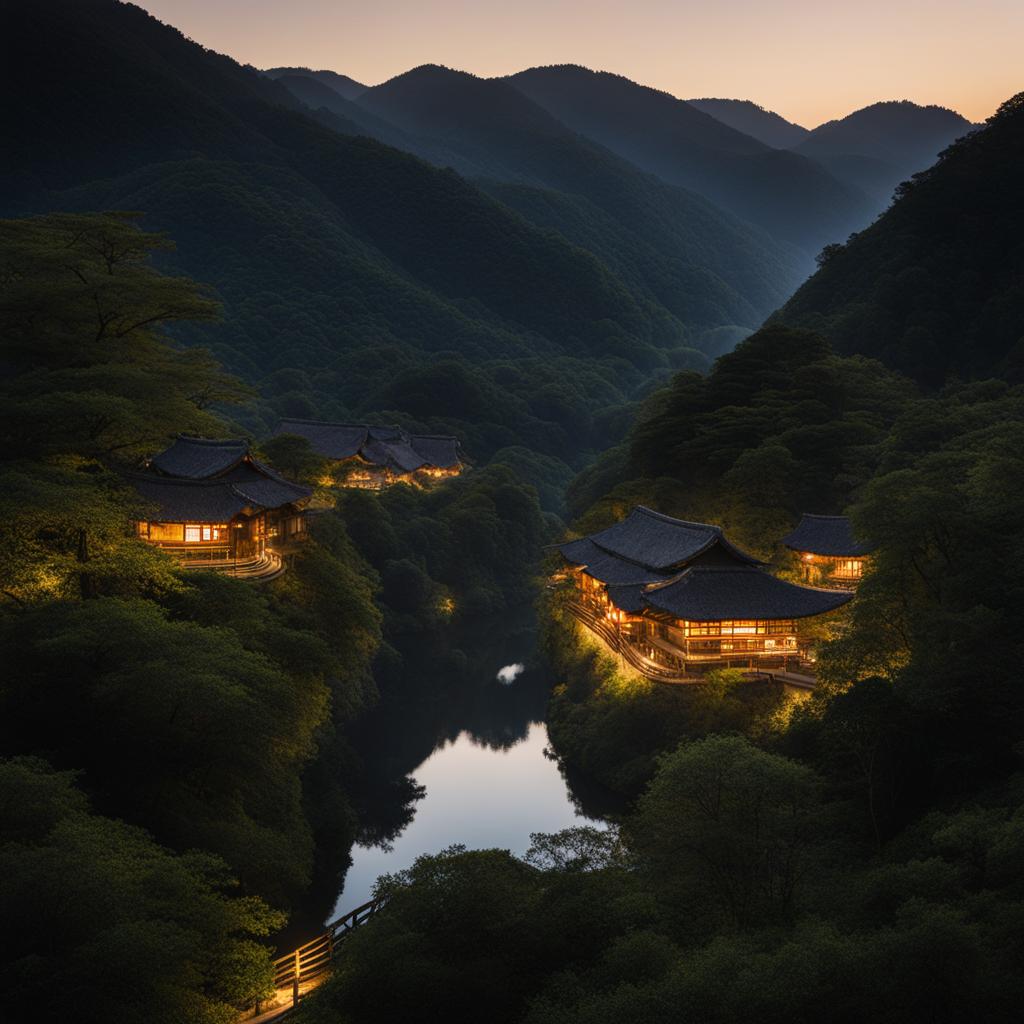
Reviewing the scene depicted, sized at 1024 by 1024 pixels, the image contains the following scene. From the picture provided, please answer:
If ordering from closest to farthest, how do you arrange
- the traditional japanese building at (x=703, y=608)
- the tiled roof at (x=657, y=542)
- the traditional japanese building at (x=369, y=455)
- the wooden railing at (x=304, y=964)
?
the wooden railing at (x=304, y=964) < the traditional japanese building at (x=703, y=608) < the tiled roof at (x=657, y=542) < the traditional japanese building at (x=369, y=455)

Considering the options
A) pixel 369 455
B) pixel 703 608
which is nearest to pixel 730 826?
pixel 703 608

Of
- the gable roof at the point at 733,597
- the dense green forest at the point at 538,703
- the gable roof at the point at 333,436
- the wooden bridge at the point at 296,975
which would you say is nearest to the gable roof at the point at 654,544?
the gable roof at the point at 733,597

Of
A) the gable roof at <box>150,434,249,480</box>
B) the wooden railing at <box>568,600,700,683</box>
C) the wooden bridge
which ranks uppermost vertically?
the gable roof at <box>150,434,249,480</box>

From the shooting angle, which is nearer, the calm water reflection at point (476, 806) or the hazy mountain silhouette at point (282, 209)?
the calm water reflection at point (476, 806)

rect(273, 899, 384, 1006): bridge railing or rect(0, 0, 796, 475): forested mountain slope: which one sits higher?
rect(0, 0, 796, 475): forested mountain slope

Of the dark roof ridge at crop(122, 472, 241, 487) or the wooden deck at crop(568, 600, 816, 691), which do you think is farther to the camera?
the wooden deck at crop(568, 600, 816, 691)

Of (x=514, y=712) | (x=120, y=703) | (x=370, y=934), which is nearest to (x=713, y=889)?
(x=370, y=934)

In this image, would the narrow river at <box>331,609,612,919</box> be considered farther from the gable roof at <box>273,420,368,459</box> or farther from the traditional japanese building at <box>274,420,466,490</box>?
the gable roof at <box>273,420,368,459</box>

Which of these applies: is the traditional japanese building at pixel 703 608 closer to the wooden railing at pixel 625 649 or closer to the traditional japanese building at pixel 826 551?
the wooden railing at pixel 625 649

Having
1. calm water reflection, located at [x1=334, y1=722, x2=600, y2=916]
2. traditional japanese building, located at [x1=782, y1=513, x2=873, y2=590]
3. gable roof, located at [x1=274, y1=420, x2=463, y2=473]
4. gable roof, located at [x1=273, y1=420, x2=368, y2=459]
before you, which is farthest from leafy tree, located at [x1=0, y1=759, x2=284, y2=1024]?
gable roof, located at [x1=273, y1=420, x2=368, y2=459]
